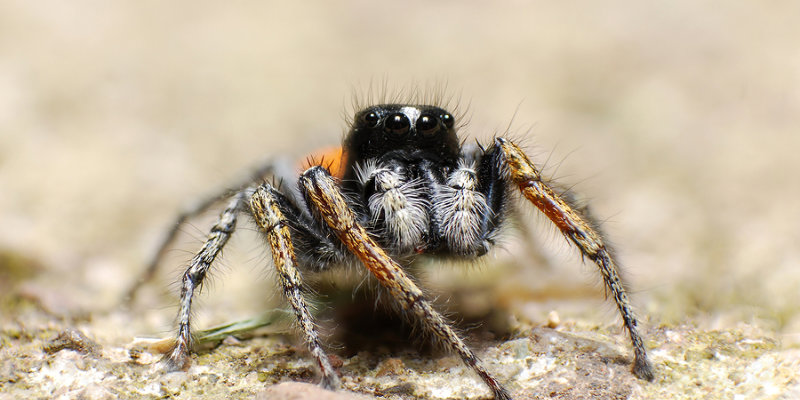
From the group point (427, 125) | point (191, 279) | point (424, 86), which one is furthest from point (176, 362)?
point (424, 86)

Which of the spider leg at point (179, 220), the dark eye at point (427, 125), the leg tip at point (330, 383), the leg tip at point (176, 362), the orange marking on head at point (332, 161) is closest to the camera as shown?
the leg tip at point (330, 383)

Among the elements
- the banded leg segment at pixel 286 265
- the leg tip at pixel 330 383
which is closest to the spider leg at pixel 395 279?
the banded leg segment at pixel 286 265

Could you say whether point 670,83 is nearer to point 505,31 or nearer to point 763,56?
point 763,56

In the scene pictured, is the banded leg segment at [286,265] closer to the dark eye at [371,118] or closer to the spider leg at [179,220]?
the dark eye at [371,118]

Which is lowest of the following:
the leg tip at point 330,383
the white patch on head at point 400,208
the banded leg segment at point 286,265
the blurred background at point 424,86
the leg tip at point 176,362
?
the leg tip at point 330,383

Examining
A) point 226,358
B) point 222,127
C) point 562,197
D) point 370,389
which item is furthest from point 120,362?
point 222,127

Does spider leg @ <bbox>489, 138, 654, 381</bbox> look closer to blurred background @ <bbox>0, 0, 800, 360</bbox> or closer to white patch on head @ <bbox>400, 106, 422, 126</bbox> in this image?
blurred background @ <bbox>0, 0, 800, 360</bbox>

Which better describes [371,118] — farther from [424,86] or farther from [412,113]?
[424,86]

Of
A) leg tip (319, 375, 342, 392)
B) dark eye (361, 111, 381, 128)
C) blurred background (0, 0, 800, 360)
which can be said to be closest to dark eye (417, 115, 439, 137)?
dark eye (361, 111, 381, 128)
